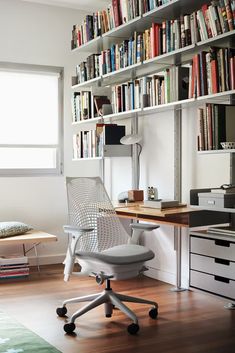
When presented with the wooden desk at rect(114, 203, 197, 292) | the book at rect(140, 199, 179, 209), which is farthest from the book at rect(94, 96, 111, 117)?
the book at rect(140, 199, 179, 209)

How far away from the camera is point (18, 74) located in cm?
565

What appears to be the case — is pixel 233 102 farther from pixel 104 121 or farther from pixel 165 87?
pixel 104 121

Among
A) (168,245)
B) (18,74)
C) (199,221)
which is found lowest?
(168,245)

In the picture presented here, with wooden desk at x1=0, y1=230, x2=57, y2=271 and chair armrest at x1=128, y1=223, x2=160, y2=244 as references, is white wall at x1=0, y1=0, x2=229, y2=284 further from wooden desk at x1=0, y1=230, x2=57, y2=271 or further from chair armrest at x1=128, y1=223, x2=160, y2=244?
chair armrest at x1=128, y1=223, x2=160, y2=244

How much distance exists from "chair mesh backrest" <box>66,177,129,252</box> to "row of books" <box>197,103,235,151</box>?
866mm

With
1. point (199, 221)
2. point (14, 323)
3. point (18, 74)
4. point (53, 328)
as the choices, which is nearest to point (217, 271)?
point (199, 221)

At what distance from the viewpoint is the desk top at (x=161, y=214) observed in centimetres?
387

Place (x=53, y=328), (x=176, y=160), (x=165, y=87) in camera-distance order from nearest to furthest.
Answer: (x=53, y=328)
(x=165, y=87)
(x=176, y=160)

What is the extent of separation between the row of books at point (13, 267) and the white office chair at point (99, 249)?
4.53ft

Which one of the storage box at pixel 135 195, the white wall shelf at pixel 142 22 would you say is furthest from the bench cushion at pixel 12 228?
the white wall shelf at pixel 142 22

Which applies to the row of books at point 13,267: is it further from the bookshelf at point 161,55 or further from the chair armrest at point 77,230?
Answer: the chair armrest at point 77,230

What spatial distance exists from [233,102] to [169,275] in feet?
5.51

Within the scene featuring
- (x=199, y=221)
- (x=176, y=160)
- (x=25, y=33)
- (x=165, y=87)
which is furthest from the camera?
(x=25, y=33)

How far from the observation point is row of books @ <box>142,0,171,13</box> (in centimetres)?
413
